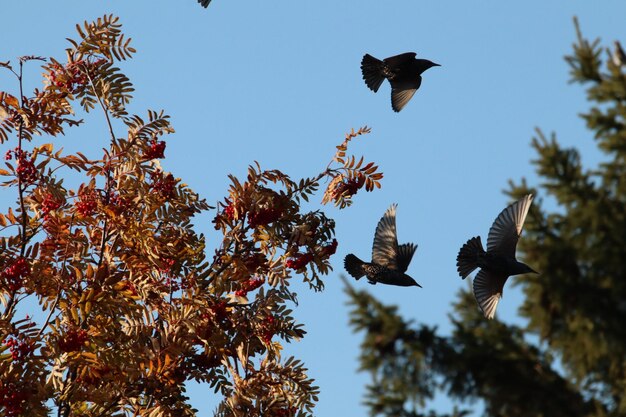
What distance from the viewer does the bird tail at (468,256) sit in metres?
9.20

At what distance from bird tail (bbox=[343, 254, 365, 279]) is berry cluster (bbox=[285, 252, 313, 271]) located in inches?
54.1

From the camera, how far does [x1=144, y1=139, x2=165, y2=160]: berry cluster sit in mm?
8672

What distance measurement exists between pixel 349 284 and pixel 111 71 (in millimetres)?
3815

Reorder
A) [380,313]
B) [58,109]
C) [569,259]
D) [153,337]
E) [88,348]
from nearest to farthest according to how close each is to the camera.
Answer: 1. [380,313]
2. [569,259]
3. [88,348]
4. [153,337]
5. [58,109]

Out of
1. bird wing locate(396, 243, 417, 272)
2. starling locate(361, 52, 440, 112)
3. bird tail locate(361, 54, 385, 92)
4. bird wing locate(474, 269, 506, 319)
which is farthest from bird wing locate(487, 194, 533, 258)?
bird tail locate(361, 54, 385, 92)

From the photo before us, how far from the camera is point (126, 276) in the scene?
866cm

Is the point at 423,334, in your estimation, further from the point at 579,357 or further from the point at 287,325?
the point at 287,325

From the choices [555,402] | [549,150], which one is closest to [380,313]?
[555,402]

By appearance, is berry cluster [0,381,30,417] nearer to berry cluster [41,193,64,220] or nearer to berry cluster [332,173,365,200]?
berry cluster [41,193,64,220]

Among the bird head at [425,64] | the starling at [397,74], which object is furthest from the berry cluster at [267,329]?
the bird head at [425,64]

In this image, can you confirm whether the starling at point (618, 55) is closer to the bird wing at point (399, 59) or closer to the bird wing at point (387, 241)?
the bird wing at point (387, 241)

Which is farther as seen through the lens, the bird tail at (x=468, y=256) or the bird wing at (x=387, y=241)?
the bird wing at (x=387, y=241)

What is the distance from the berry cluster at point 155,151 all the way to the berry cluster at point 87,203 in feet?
1.78

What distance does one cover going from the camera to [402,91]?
1188 centimetres
